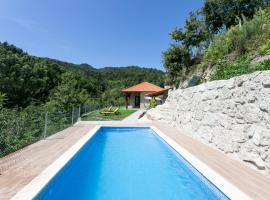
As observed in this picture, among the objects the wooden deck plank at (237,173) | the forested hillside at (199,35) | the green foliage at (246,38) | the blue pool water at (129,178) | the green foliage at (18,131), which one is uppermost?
the forested hillside at (199,35)

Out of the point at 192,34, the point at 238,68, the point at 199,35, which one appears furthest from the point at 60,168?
the point at 199,35

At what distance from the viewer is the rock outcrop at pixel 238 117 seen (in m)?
5.07

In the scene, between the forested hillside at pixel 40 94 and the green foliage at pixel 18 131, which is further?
the forested hillside at pixel 40 94

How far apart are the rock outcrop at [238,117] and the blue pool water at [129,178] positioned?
1.27 m

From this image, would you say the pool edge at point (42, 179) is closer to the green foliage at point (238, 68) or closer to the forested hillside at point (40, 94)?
the forested hillside at point (40, 94)

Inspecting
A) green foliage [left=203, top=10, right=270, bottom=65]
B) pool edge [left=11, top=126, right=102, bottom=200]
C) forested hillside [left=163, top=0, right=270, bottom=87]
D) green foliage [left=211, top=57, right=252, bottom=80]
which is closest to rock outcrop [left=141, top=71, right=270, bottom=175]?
green foliage [left=211, top=57, right=252, bottom=80]

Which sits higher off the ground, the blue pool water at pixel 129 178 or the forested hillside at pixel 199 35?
the forested hillside at pixel 199 35

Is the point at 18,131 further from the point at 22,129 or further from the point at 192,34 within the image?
the point at 192,34

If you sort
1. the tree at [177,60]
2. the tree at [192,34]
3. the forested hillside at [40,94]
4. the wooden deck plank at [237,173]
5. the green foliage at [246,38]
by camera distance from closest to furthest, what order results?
the wooden deck plank at [237,173], the forested hillside at [40,94], the green foliage at [246,38], the tree at [177,60], the tree at [192,34]

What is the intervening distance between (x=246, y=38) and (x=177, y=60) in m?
8.60

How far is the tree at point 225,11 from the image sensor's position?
19.4 meters

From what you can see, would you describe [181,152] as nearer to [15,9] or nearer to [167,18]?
[15,9]

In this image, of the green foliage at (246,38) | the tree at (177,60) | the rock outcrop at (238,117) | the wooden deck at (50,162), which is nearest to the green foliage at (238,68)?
the rock outcrop at (238,117)

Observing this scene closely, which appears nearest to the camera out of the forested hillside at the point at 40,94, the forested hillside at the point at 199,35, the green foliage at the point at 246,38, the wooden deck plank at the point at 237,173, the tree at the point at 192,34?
the wooden deck plank at the point at 237,173
